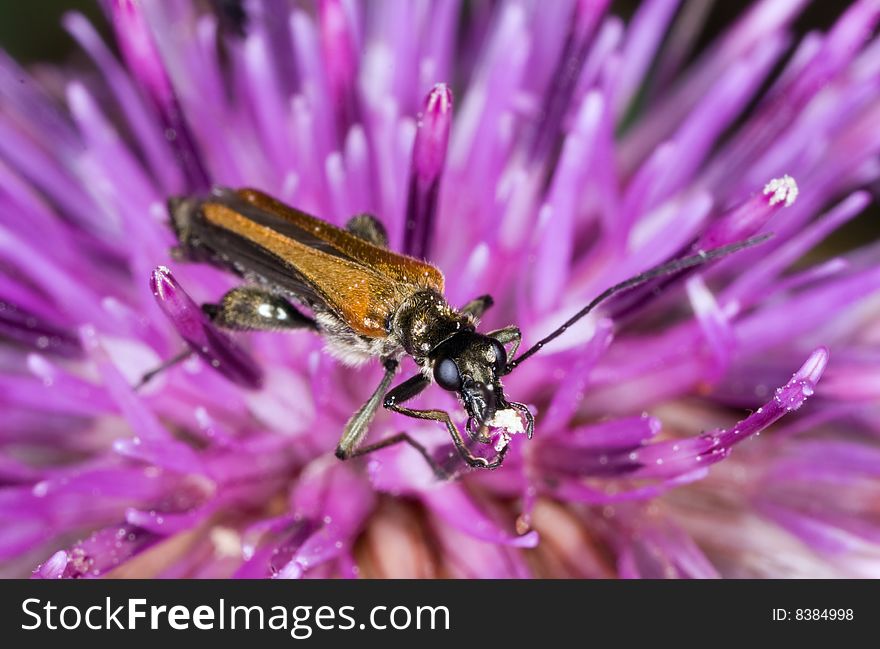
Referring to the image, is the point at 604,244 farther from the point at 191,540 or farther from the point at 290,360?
the point at 191,540

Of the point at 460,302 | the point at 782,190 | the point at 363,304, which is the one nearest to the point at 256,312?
the point at 363,304

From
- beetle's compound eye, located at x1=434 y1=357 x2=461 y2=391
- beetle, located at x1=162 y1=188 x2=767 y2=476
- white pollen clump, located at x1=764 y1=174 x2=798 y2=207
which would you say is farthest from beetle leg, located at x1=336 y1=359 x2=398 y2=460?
white pollen clump, located at x1=764 y1=174 x2=798 y2=207

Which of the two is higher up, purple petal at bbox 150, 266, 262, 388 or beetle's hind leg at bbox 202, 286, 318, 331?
beetle's hind leg at bbox 202, 286, 318, 331

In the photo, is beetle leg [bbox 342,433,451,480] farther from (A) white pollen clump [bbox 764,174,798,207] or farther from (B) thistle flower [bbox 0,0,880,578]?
(A) white pollen clump [bbox 764,174,798,207]

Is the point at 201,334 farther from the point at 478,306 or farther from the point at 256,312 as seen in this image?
the point at 478,306

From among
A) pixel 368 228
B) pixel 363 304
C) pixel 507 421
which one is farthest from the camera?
pixel 368 228

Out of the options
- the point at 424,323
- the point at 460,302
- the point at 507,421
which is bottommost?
the point at 507,421
